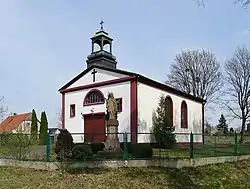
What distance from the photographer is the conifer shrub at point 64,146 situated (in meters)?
12.0

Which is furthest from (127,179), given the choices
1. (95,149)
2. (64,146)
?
(95,149)

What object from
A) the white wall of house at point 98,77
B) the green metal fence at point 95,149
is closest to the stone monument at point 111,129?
the green metal fence at point 95,149

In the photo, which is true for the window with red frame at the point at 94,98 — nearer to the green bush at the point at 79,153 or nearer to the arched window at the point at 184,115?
the arched window at the point at 184,115

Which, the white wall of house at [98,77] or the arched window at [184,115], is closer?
the white wall of house at [98,77]

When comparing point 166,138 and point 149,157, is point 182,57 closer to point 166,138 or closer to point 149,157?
point 166,138

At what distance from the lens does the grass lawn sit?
10109 mm

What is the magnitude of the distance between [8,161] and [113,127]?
6847 millimetres

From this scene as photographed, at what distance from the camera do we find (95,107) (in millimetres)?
25625

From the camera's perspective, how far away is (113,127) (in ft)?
59.8

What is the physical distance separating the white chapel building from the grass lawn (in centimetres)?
840

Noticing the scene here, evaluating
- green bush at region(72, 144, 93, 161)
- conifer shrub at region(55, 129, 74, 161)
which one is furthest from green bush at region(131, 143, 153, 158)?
conifer shrub at region(55, 129, 74, 161)

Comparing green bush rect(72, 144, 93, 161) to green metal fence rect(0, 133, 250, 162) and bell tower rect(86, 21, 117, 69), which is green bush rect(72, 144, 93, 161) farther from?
bell tower rect(86, 21, 117, 69)

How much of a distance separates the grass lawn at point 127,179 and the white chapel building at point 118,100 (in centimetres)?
840

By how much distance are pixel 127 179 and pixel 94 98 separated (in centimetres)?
1565
